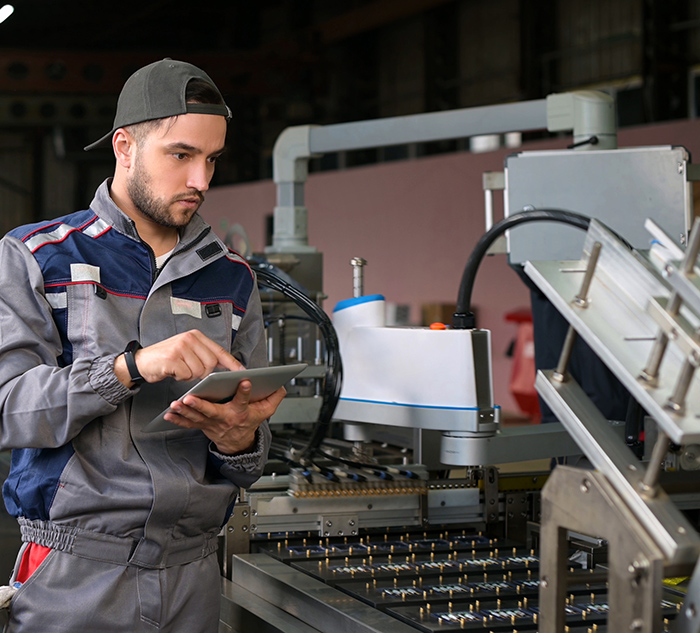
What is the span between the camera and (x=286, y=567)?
1816 millimetres

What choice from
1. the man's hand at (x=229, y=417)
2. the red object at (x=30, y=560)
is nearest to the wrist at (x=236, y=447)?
the man's hand at (x=229, y=417)

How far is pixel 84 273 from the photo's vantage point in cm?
137

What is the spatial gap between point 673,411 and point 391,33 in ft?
24.4

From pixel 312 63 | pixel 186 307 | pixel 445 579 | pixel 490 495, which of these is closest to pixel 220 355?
pixel 186 307

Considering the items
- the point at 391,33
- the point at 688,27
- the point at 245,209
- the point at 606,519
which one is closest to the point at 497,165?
the point at 688,27

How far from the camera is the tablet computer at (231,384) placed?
1.25 m

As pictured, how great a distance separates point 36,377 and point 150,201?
0.32 meters

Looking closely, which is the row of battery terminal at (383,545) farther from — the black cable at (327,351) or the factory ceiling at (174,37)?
the factory ceiling at (174,37)

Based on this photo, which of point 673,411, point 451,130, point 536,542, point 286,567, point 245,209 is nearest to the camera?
point 673,411

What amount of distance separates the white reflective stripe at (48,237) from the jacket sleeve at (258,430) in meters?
0.32

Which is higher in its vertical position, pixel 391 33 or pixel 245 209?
pixel 391 33

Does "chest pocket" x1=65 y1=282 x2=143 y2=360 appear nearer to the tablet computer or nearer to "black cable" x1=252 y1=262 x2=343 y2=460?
the tablet computer

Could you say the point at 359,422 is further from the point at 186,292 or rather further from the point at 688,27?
the point at 688,27

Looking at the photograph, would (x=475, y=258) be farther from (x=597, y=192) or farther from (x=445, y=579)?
(x=445, y=579)
